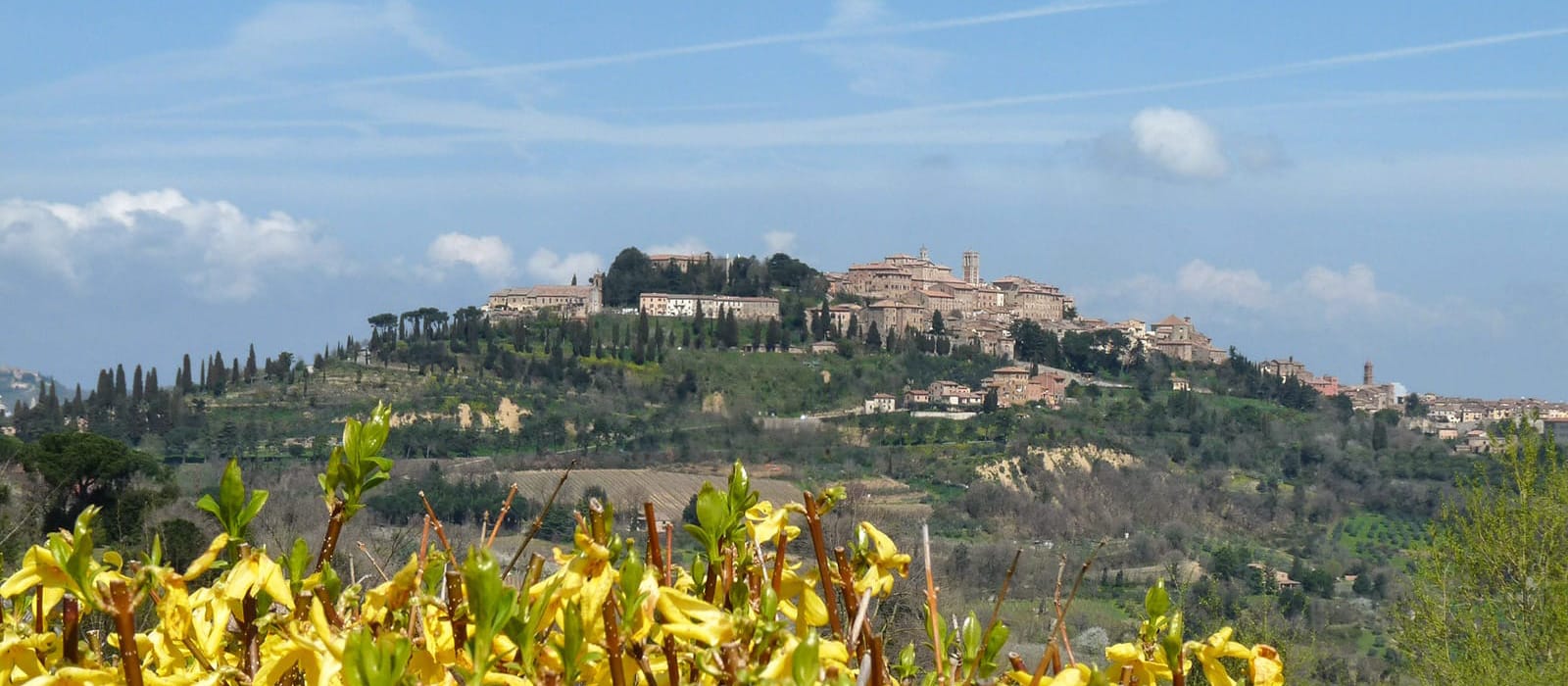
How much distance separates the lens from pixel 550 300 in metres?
92.7

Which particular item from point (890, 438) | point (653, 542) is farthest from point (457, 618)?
point (890, 438)

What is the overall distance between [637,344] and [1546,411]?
5279 cm

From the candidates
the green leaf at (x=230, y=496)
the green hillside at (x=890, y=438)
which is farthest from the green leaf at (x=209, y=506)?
the green hillside at (x=890, y=438)

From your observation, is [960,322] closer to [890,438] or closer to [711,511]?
[890,438]

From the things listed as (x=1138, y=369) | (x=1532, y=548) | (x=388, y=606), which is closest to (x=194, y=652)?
(x=388, y=606)

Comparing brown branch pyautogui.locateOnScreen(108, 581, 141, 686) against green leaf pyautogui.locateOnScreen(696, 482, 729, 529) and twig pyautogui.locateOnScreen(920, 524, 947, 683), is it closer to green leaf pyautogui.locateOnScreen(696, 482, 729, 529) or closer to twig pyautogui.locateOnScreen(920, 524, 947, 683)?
green leaf pyautogui.locateOnScreen(696, 482, 729, 529)

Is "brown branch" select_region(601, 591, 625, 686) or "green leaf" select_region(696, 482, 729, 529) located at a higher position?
"green leaf" select_region(696, 482, 729, 529)

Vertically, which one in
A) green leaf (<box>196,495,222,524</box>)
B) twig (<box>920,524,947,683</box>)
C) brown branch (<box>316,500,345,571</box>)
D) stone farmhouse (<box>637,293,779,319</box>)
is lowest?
twig (<box>920,524,947,683</box>)

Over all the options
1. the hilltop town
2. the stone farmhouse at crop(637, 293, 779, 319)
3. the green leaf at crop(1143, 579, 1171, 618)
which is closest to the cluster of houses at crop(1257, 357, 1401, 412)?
the hilltop town

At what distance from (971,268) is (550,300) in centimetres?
2990

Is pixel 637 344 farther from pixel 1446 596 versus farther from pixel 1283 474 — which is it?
pixel 1446 596

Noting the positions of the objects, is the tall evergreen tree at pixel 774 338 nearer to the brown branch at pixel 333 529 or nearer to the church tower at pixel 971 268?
the church tower at pixel 971 268

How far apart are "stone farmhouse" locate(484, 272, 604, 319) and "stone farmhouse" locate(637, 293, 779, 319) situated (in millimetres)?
3178

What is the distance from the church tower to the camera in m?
106
